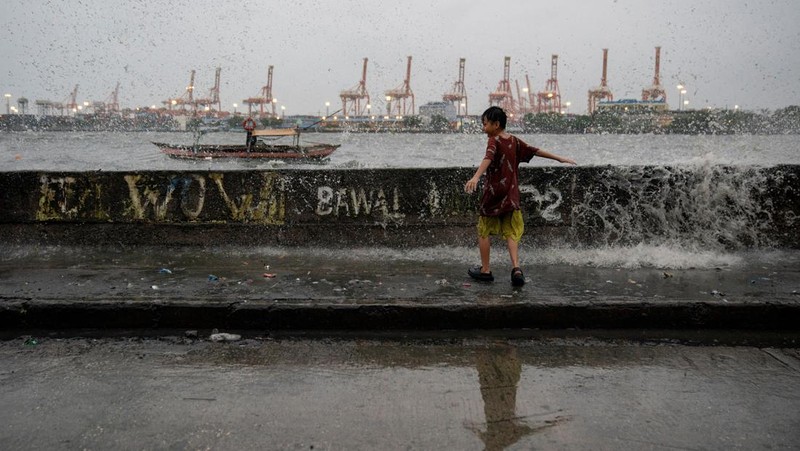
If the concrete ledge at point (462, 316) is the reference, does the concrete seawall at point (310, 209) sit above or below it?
above

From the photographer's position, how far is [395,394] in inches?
119

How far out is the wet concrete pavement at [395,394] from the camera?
2.57 metres

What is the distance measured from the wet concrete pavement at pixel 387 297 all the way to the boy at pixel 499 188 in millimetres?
286

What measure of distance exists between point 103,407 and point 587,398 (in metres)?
2.41

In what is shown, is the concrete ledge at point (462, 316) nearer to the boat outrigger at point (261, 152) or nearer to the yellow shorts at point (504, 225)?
the yellow shorts at point (504, 225)

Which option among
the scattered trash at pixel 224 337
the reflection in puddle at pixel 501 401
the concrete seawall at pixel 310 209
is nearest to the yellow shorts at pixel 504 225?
the concrete seawall at pixel 310 209

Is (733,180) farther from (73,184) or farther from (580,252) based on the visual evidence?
(73,184)

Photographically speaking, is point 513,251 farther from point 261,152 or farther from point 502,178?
point 261,152

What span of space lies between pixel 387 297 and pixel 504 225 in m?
1.38

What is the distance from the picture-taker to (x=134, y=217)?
652 centimetres

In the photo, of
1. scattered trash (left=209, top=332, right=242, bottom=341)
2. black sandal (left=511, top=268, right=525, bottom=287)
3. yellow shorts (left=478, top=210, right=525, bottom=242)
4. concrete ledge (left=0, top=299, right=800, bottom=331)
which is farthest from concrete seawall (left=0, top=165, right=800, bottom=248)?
scattered trash (left=209, top=332, right=242, bottom=341)

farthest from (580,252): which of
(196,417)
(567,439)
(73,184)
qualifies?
(73,184)

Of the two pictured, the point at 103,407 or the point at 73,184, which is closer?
the point at 103,407

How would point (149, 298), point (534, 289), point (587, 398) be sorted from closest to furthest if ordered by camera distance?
point (587, 398)
point (149, 298)
point (534, 289)
